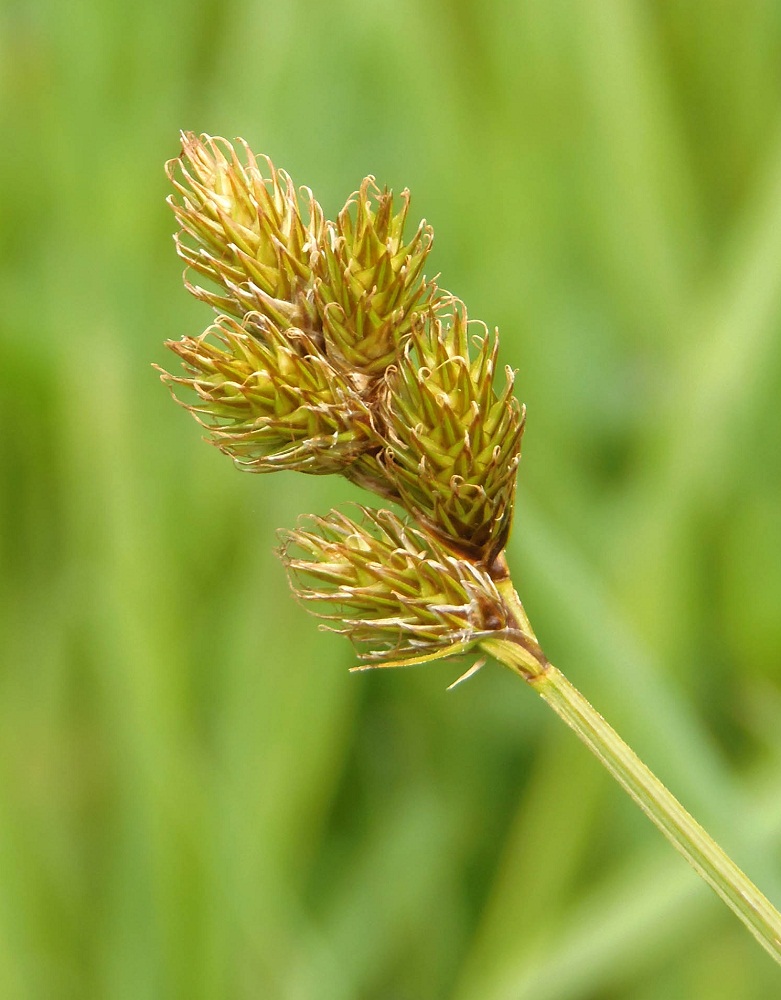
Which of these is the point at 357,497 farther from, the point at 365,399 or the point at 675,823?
the point at 675,823

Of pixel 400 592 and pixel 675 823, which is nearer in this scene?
pixel 675 823

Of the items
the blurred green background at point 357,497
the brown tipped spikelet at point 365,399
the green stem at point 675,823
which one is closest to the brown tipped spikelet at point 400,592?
the brown tipped spikelet at point 365,399

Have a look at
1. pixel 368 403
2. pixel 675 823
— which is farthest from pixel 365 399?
pixel 675 823

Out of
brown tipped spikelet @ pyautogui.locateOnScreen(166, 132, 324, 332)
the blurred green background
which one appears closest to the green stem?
brown tipped spikelet @ pyautogui.locateOnScreen(166, 132, 324, 332)

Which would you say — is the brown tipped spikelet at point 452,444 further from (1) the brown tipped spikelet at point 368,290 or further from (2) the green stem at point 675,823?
(2) the green stem at point 675,823

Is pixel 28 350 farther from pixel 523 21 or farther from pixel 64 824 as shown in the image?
pixel 523 21
